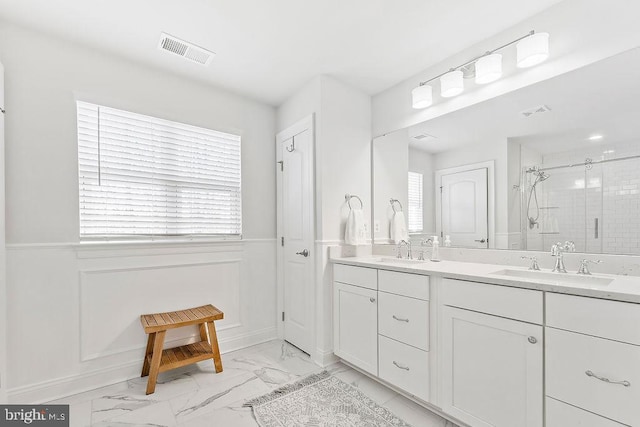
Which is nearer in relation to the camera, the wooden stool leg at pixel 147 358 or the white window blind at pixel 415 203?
the wooden stool leg at pixel 147 358

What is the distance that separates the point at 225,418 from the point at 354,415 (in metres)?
0.78

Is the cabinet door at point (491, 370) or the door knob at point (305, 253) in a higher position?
the door knob at point (305, 253)

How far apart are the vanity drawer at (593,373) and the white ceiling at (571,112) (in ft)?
3.63

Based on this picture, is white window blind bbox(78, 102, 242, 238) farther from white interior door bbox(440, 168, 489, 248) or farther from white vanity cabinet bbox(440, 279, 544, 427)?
white vanity cabinet bbox(440, 279, 544, 427)

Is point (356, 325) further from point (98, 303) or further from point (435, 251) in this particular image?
point (98, 303)

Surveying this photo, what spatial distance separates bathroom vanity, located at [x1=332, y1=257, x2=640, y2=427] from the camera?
44.2 inches

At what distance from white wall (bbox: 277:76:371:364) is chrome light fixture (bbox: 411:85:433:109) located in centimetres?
56

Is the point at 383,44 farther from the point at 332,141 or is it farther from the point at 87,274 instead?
the point at 87,274

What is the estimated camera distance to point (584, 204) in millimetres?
1654

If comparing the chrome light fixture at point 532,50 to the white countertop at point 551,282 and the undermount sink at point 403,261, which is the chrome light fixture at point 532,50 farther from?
the undermount sink at point 403,261

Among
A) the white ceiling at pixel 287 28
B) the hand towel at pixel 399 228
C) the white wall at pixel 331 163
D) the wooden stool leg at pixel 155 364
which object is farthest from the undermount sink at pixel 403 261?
the wooden stool leg at pixel 155 364

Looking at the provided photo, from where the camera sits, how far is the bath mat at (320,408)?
5.56 ft

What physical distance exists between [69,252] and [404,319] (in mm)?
2306

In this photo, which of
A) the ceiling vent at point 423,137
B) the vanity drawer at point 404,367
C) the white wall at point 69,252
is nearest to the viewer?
the vanity drawer at point 404,367
